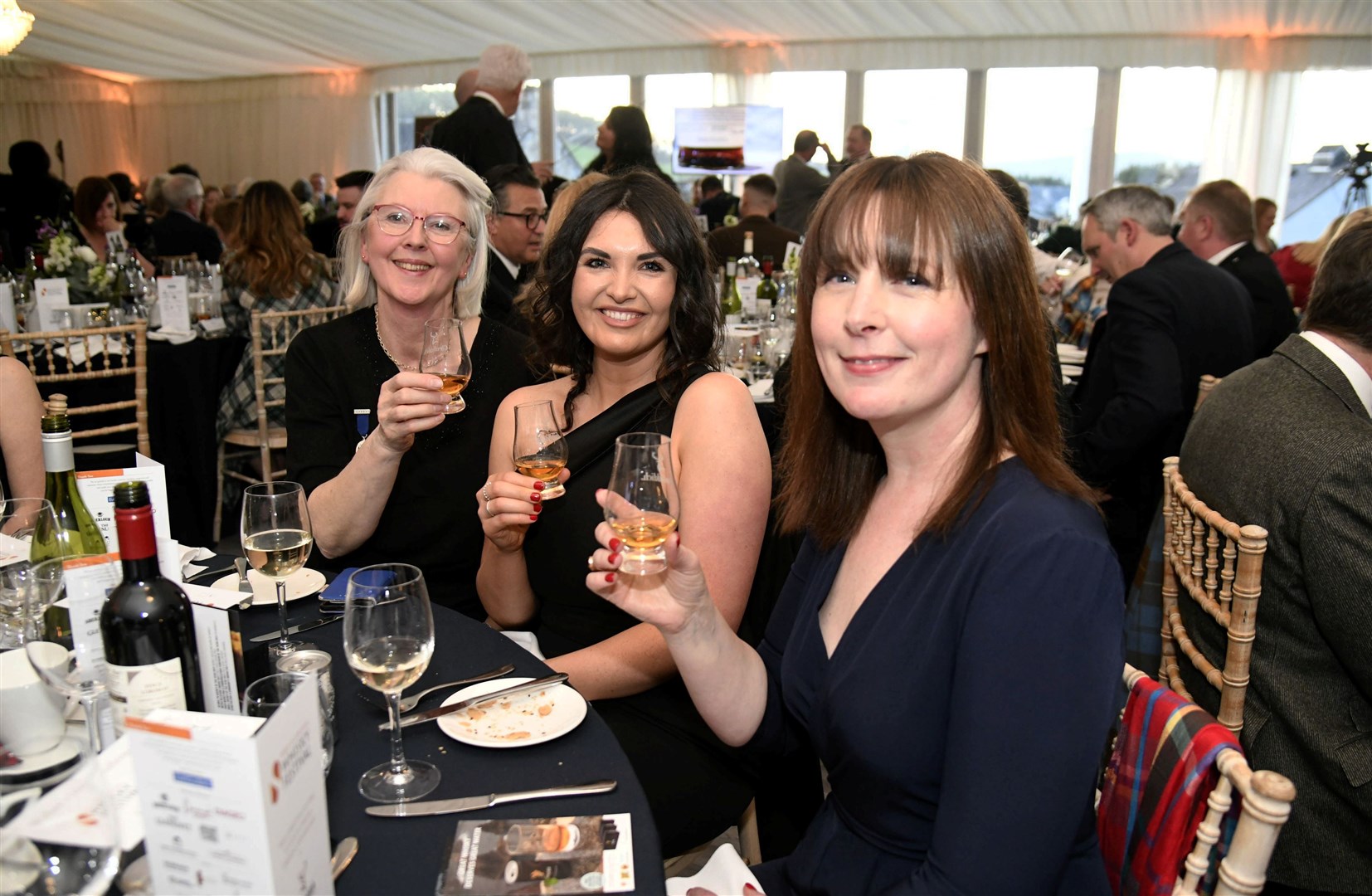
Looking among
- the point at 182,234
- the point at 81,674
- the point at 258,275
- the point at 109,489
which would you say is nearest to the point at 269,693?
the point at 81,674

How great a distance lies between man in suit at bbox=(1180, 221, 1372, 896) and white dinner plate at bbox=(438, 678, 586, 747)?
4.02 ft

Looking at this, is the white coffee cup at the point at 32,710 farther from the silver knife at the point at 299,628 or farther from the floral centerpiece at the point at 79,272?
the floral centerpiece at the point at 79,272

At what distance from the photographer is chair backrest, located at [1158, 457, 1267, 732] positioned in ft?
5.09

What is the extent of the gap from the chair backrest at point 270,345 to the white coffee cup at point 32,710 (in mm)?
3424

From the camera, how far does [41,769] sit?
1025 mm

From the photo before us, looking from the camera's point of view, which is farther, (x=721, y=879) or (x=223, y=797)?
(x=721, y=879)

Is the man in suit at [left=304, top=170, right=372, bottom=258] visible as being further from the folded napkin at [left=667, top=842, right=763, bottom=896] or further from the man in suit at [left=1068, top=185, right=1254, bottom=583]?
the folded napkin at [left=667, top=842, right=763, bottom=896]

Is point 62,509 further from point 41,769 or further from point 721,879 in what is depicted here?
point 721,879

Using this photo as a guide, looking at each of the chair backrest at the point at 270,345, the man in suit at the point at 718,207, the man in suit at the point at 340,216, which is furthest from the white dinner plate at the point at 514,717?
the man in suit at the point at 718,207

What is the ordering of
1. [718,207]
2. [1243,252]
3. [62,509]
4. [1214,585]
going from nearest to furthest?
[62,509]
[1214,585]
[1243,252]
[718,207]

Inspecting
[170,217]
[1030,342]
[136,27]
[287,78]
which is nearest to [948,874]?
[1030,342]

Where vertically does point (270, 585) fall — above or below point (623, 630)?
above

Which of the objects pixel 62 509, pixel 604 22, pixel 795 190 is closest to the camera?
pixel 62 509

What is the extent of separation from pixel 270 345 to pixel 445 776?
4075mm
